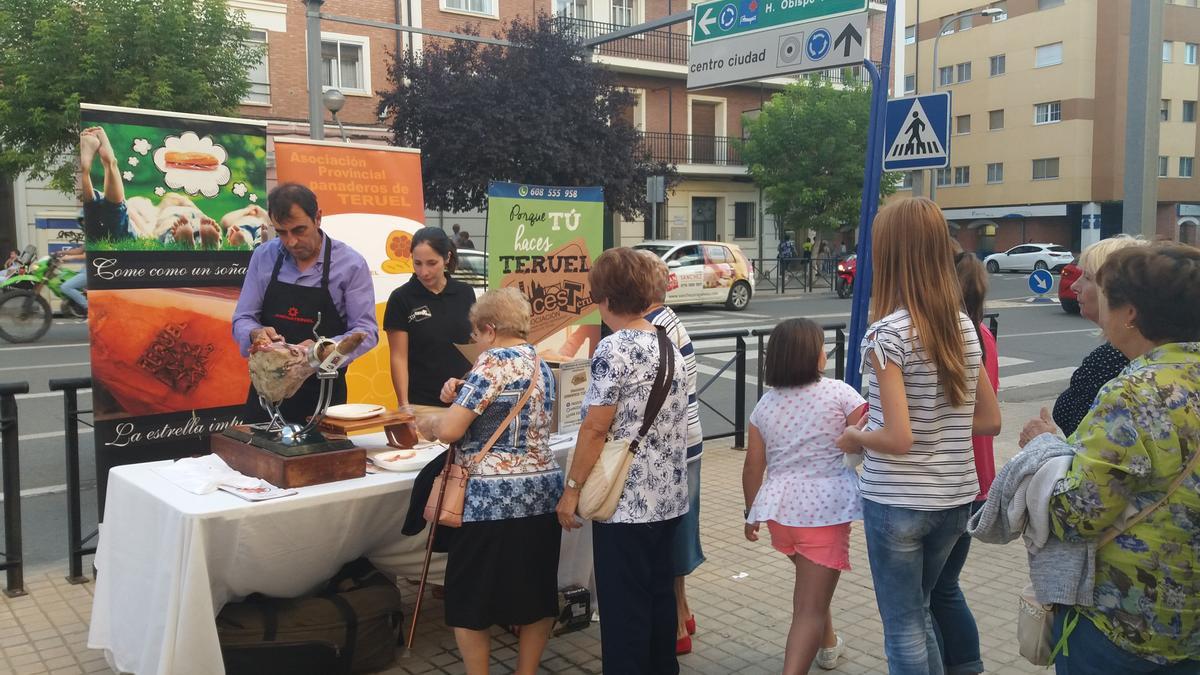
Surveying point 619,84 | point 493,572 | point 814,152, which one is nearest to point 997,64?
point 814,152

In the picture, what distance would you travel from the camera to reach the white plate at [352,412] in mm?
3535

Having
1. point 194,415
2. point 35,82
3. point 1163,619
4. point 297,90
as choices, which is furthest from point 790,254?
point 1163,619

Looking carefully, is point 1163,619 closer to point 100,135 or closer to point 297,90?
point 100,135

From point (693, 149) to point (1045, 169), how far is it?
80.4 ft

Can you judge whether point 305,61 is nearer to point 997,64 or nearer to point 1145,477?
point 1145,477

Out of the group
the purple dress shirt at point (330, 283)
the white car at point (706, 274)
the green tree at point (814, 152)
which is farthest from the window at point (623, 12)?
the purple dress shirt at point (330, 283)

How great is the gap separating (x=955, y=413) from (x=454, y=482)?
1639mm

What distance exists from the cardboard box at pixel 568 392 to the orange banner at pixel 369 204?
8.78 feet

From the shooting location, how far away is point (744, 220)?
34.6m

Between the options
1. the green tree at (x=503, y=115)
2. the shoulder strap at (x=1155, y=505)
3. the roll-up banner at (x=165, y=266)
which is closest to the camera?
the shoulder strap at (x=1155, y=505)

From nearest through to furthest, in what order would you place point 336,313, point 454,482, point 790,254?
1. point 454,482
2. point 336,313
3. point 790,254

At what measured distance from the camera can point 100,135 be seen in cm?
478

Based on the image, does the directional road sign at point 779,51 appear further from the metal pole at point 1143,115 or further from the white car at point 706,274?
the white car at point 706,274

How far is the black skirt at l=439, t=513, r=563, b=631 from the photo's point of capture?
3.13m
